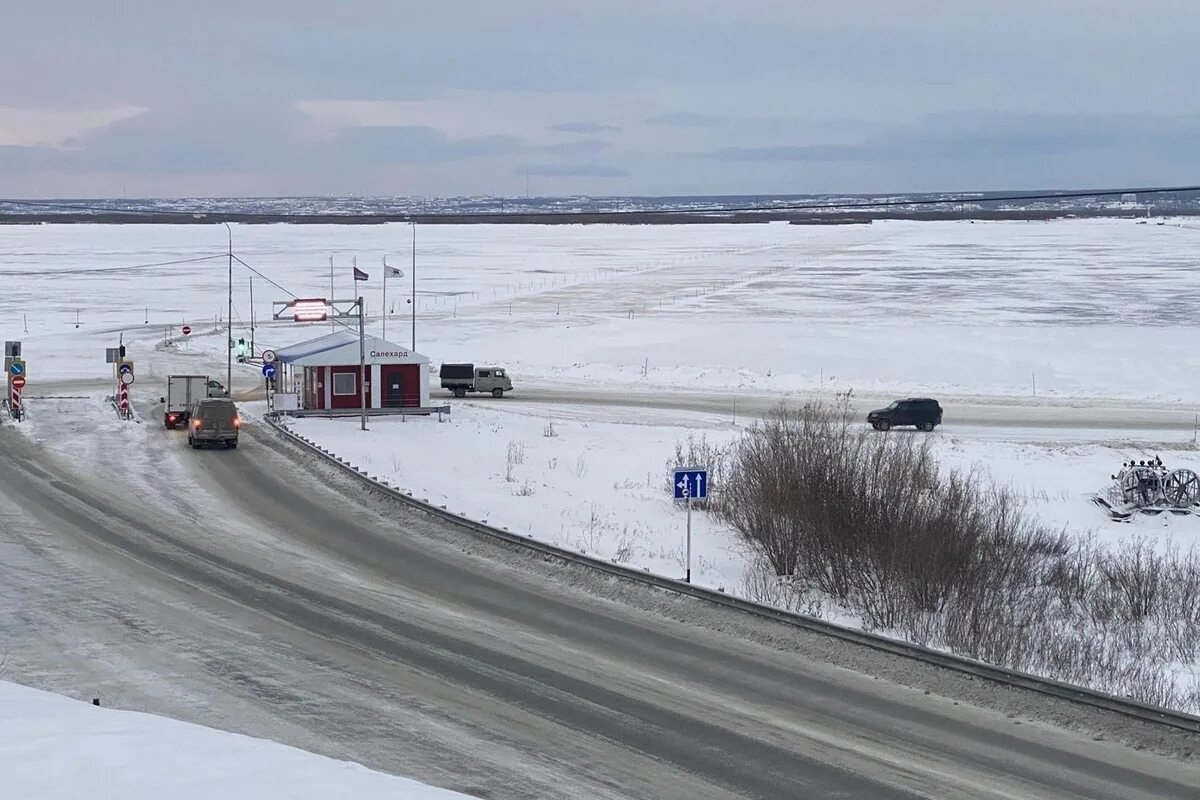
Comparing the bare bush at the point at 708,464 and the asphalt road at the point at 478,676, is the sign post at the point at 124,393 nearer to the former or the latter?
the asphalt road at the point at 478,676

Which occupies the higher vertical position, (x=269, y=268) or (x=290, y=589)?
(x=269, y=268)

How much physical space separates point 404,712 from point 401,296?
3263 inches

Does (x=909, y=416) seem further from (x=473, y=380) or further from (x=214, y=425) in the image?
(x=214, y=425)

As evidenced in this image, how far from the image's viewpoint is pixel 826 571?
25594 millimetres

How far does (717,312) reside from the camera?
80688mm

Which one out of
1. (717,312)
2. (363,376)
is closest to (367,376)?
(363,376)

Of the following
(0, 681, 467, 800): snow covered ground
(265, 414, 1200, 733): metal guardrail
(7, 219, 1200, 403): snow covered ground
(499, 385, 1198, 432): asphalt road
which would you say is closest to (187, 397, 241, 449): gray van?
(265, 414, 1200, 733): metal guardrail

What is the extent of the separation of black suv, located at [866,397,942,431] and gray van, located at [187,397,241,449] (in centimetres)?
2092

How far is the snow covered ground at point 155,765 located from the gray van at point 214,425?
23.6 metres

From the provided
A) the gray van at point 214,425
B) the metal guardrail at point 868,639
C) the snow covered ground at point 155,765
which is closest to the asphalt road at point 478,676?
the metal guardrail at point 868,639

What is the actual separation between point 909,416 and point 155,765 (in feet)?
114

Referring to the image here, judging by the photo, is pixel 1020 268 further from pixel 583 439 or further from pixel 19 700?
pixel 19 700

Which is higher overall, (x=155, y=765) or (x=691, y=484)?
(x=691, y=484)

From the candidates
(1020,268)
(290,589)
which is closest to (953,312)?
(1020,268)
